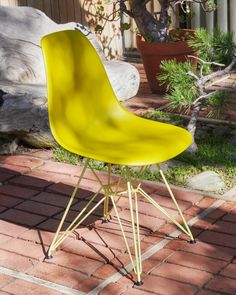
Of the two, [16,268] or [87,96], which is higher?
[87,96]

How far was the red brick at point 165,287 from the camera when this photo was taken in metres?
3.48

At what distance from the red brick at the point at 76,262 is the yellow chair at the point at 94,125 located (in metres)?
0.06

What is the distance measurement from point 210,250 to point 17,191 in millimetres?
1406

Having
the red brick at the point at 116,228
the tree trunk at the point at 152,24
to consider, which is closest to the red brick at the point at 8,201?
the red brick at the point at 116,228

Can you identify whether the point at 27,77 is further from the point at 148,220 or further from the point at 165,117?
the point at 148,220

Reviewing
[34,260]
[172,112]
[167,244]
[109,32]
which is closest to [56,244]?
[34,260]

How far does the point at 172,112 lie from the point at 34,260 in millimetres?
2613

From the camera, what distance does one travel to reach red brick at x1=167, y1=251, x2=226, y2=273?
3691mm

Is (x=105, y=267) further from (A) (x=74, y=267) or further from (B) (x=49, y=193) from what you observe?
(B) (x=49, y=193)

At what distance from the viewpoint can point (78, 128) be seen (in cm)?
397

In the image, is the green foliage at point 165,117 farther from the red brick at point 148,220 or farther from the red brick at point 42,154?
the red brick at point 148,220

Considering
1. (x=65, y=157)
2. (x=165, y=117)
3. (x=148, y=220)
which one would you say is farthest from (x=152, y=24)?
(x=148, y=220)

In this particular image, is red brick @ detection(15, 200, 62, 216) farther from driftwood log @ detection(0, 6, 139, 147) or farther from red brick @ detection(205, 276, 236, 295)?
red brick @ detection(205, 276, 236, 295)

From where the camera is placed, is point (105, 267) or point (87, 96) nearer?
point (105, 267)
